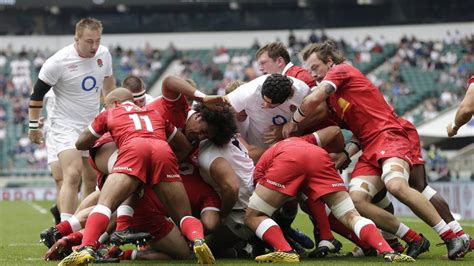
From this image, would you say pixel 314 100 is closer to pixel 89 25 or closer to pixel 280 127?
pixel 280 127

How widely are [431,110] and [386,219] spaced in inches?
1051

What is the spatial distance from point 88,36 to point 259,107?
2823 mm

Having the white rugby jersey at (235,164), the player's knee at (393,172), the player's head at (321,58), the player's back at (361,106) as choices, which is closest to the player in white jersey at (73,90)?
the white rugby jersey at (235,164)

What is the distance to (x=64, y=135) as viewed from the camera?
11.1 meters

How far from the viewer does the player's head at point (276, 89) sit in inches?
337

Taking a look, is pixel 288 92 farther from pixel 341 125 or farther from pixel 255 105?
pixel 341 125

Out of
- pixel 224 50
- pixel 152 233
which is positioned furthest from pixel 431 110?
pixel 152 233

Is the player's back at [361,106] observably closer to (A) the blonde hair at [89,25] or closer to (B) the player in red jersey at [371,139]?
(B) the player in red jersey at [371,139]

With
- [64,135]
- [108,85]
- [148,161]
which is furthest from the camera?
[108,85]

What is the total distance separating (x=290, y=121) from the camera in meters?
9.18

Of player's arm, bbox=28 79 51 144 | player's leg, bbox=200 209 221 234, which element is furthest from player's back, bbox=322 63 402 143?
player's arm, bbox=28 79 51 144

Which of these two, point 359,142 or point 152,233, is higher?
point 359,142

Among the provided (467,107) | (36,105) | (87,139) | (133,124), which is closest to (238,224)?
(133,124)

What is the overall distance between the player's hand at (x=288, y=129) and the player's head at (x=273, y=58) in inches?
31.4
